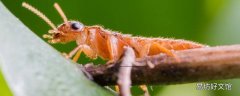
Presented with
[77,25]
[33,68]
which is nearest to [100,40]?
[77,25]

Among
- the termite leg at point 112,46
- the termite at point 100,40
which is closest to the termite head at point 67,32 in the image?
the termite at point 100,40

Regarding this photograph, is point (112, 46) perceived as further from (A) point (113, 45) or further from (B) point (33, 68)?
(B) point (33, 68)

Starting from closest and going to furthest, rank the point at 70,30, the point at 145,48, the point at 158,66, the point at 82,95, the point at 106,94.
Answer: the point at 82,95 < the point at 106,94 < the point at 158,66 < the point at 145,48 < the point at 70,30

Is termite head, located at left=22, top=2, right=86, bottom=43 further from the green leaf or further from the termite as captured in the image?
the green leaf

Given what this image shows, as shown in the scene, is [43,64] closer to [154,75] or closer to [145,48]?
[154,75]

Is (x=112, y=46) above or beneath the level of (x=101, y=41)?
beneath

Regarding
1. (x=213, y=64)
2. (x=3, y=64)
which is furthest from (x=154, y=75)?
(x=3, y=64)
